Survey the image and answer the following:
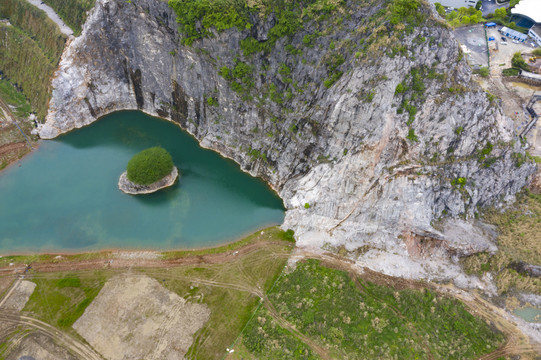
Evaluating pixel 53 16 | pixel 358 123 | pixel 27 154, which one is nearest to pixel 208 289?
pixel 358 123

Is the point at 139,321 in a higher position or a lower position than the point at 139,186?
lower

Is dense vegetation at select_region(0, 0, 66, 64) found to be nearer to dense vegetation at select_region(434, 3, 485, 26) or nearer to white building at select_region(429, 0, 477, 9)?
dense vegetation at select_region(434, 3, 485, 26)

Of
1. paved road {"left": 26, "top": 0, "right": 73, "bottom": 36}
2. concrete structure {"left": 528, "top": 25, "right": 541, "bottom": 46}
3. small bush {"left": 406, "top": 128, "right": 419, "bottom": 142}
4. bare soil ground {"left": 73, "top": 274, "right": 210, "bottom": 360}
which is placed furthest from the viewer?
concrete structure {"left": 528, "top": 25, "right": 541, "bottom": 46}

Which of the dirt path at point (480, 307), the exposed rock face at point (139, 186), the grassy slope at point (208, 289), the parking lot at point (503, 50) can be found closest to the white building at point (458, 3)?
the parking lot at point (503, 50)

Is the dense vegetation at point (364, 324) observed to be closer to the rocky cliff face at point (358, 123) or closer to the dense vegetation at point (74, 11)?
the rocky cliff face at point (358, 123)

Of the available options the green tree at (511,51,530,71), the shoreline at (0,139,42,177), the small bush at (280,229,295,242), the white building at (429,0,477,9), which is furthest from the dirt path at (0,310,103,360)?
the white building at (429,0,477,9)

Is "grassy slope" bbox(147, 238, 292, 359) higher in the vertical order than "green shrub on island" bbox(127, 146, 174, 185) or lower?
lower

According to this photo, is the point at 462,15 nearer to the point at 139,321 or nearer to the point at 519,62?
the point at 519,62
